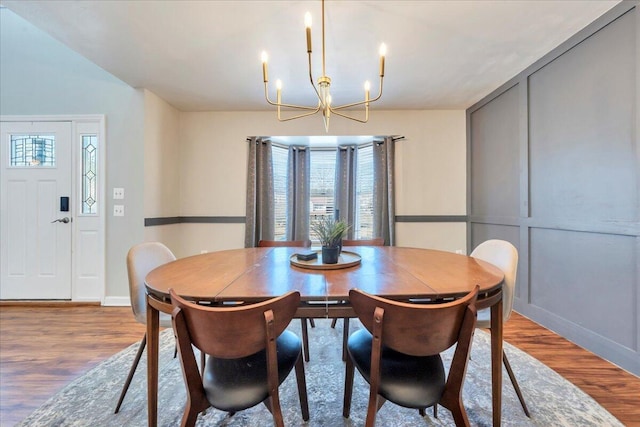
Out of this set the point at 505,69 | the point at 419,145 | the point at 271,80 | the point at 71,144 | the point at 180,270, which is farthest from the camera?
the point at 419,145

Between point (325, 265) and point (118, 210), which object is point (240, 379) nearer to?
point (325, 265)

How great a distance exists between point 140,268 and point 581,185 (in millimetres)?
3092

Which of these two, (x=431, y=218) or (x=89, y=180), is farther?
(x=431, y=218)

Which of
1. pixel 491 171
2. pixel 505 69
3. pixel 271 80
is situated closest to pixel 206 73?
pixel 271 80

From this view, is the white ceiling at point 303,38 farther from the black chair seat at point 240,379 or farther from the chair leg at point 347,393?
the chair leg at point 347,393

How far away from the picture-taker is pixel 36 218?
116 inches

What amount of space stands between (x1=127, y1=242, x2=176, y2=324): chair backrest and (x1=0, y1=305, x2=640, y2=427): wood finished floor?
2.54 ft

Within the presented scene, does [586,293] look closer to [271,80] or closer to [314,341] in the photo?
[314,341]

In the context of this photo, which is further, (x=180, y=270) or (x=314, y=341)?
(x=314, y=341)

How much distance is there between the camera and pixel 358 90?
298 centimetres

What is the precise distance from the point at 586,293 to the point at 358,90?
105 inches

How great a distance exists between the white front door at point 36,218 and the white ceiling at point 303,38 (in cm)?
122

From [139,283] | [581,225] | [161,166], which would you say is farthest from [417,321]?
[161,166]

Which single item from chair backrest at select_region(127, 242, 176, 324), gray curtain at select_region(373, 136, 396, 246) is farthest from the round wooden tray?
gray curtain at select_region(373, 136, 396, 246)
